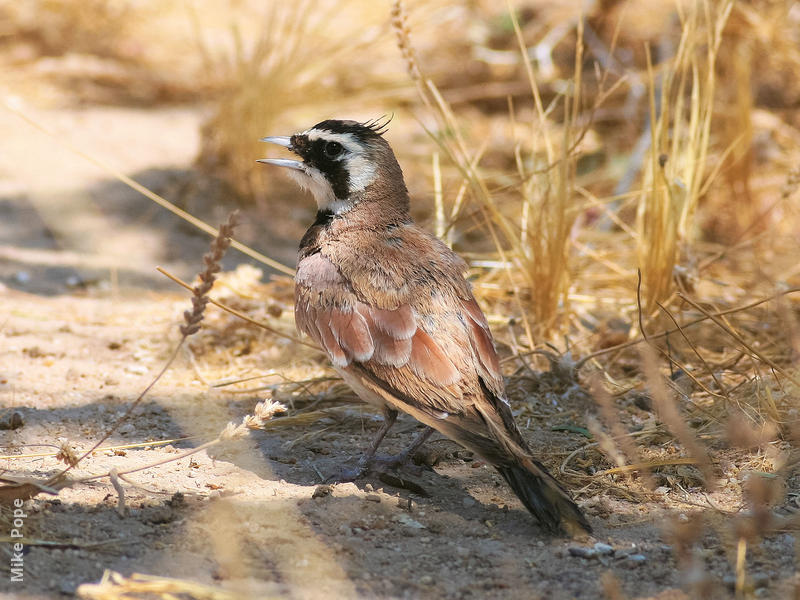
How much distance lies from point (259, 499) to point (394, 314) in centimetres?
86

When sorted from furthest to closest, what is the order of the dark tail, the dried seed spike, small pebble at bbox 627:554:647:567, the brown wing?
1. the brown wing
2. the dark tail
3. small pebble at bbox 627:554:647:567
4. the dried seed spike

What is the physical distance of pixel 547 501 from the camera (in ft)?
9.93

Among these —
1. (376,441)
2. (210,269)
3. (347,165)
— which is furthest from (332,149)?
(210,269)

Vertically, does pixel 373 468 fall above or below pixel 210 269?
below

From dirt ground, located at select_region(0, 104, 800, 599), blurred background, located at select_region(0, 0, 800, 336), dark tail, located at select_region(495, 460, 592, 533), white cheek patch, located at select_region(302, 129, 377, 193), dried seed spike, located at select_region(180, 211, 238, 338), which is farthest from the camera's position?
blurred background, located at select_region(0, 0, 800, 336)

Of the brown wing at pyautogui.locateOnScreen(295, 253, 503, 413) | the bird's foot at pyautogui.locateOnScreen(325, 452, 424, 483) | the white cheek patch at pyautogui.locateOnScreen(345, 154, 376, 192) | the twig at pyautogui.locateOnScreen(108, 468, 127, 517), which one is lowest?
the bird's foot at pyautogui.locateOnScreen(325, 452, 424, 483)

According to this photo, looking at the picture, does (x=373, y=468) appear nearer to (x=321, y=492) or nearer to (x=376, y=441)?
(x=376, y=441)

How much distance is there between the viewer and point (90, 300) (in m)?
5.43

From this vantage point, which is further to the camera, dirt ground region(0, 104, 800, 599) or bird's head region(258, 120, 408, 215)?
bird's head region(258, 120, 408, 215)

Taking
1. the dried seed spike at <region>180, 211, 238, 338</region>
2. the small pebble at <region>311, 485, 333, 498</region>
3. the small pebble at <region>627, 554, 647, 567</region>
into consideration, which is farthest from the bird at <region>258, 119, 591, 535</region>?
the dried seed spike at <region>180, 211, 238, 338</region>

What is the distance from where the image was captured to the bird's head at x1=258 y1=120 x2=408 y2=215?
3959mm

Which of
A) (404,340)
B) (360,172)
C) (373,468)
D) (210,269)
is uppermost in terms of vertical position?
(360,172)

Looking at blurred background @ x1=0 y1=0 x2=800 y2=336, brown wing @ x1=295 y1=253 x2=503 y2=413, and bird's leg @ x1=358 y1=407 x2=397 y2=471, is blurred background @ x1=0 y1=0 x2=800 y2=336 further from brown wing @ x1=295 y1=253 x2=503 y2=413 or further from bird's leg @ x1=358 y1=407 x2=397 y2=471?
bird's leg @ x1=358 y1=407 x2=397 y2=471

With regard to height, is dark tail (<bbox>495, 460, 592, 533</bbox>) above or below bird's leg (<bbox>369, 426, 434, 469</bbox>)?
above
